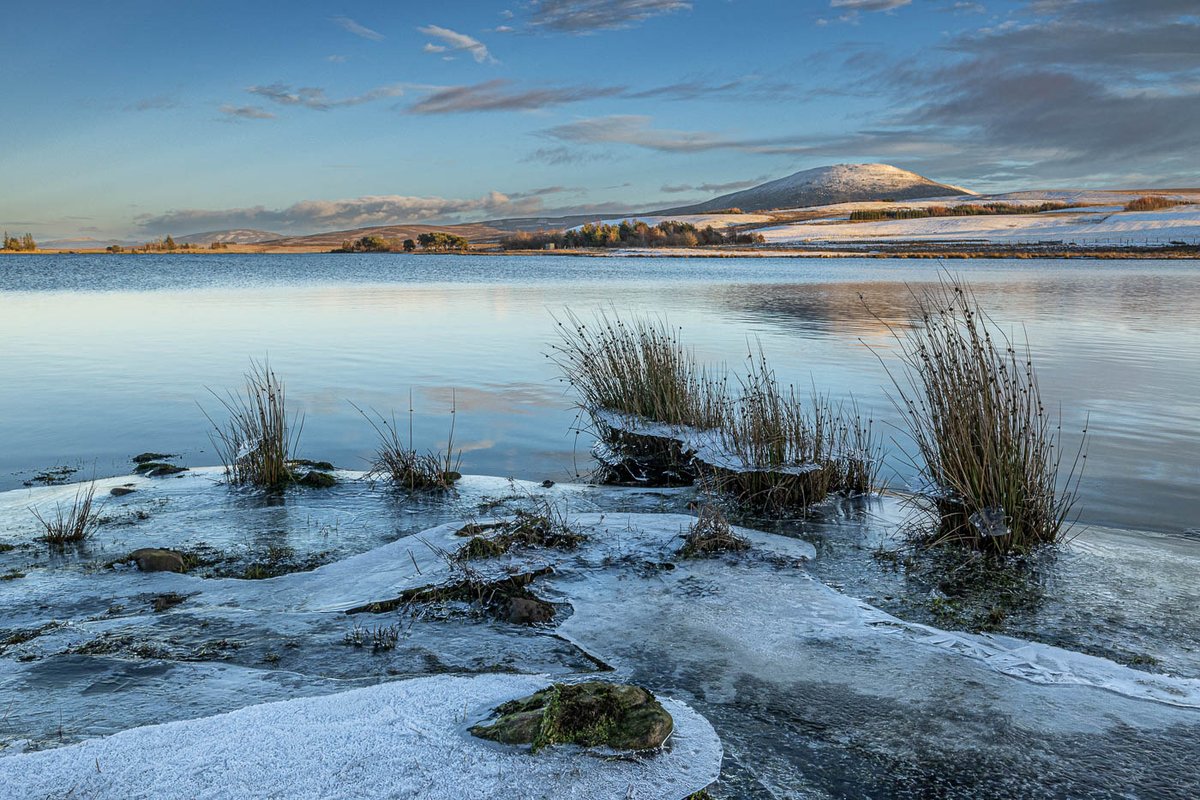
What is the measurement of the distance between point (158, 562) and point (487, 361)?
12449 millimetres

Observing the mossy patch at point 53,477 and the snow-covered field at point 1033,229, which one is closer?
the mossy patch at point 53,477

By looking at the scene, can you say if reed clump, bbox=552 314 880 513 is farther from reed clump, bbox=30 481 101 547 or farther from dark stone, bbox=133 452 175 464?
dark stone, bbox=133 452 175 464

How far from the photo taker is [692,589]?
5.91 m

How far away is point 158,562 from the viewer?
20.4 feet

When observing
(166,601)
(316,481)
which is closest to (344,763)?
(166,601)

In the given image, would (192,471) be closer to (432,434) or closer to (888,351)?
(432,434)

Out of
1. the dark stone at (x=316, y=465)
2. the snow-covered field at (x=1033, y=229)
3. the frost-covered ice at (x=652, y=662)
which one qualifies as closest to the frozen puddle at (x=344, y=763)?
the frost-covered ice at (x=652, y=662)

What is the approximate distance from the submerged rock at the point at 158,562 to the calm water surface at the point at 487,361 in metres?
3.84

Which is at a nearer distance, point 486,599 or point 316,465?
point 486,599

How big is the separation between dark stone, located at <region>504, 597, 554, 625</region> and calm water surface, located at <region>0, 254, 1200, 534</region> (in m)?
4.24

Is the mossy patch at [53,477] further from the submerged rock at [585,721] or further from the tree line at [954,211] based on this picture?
the tree line at [954,211]

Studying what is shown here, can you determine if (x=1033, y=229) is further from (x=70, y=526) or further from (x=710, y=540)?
(x=70, y=526)

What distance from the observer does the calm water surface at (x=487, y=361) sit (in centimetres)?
1052

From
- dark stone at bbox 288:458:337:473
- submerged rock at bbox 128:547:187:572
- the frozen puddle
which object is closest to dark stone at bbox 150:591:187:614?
submerged rock at bbox 128:547:187:572
